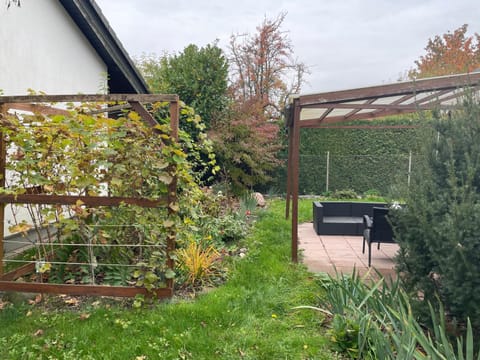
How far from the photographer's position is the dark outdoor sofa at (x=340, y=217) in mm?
7090

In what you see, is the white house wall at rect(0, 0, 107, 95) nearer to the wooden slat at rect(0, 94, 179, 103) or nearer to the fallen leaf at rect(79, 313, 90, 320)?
the wooden slat at rect(0, 94, 179, 103)

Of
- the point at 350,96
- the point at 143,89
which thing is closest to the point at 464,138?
the point at 350,96

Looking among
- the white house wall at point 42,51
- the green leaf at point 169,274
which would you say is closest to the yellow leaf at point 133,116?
the white house wall at point 42,51

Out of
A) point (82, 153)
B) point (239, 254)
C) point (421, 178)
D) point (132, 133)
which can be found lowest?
point (239, 254)

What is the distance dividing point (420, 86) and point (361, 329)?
3.45 m

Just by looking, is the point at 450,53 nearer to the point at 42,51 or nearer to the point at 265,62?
the point at 265,62

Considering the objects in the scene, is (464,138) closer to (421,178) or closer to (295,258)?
(421,178)

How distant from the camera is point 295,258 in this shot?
4961 mm

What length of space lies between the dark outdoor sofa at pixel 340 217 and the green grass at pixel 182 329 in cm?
327

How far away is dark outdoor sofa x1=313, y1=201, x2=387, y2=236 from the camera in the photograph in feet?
23.3

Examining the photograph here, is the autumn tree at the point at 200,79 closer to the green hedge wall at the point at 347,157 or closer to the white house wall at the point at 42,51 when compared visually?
the green hedge wall at the point at 347,157

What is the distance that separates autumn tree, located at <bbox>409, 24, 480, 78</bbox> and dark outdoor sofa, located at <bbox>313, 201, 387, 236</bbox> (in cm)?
1596

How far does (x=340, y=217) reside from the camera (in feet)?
26.1

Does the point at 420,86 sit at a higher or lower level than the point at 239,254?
higher
